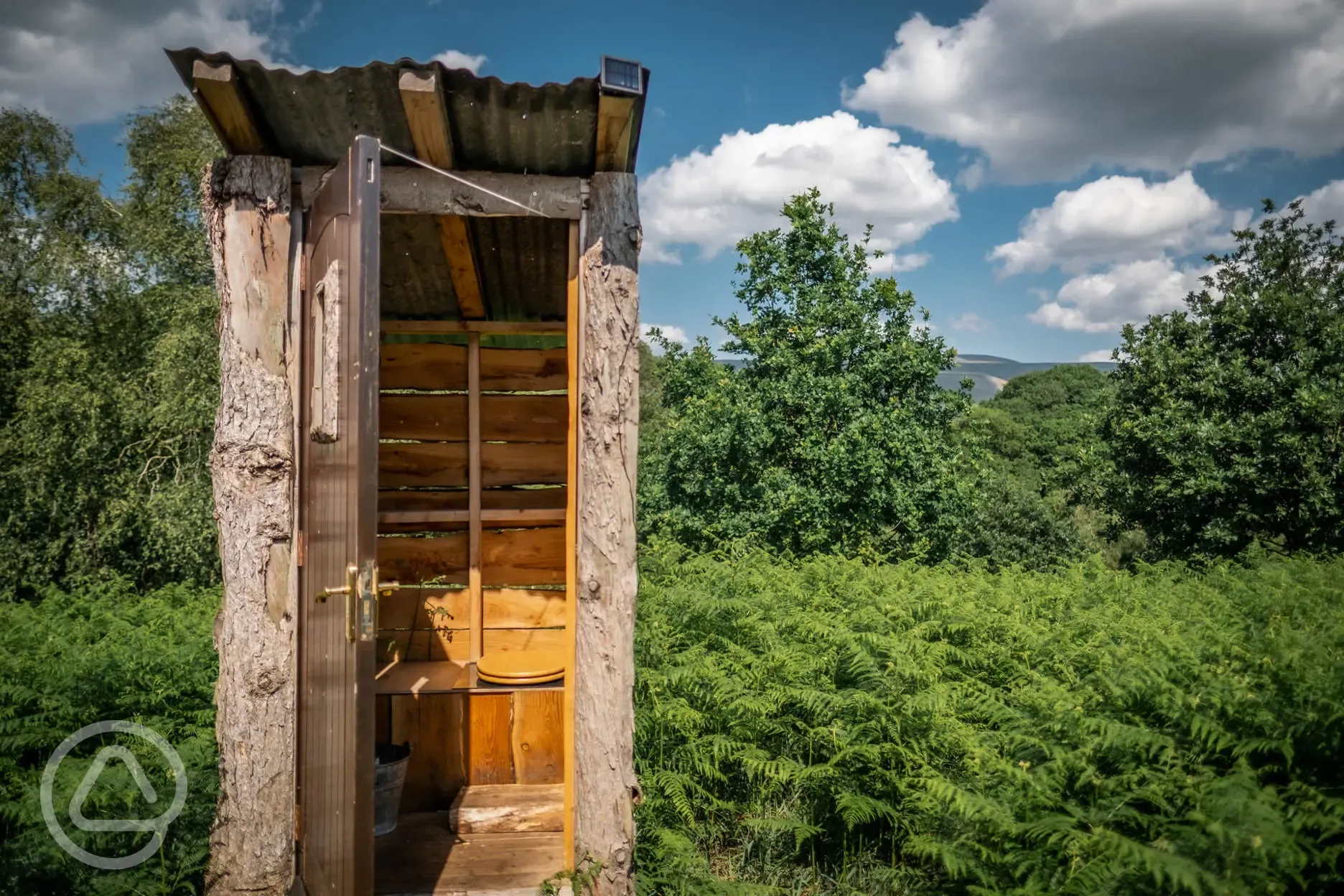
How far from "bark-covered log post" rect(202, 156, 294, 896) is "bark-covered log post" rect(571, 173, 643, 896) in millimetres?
1230

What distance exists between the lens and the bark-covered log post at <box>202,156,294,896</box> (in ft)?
11.0

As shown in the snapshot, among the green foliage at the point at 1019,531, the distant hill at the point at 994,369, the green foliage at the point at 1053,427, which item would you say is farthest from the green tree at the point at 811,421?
the distant hill at the point at 994,369

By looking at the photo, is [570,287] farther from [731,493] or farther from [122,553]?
[122,553]

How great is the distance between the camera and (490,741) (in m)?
4.72

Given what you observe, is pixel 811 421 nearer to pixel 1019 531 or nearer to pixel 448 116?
pixel 1019 531

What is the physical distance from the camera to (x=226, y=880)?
3.37 m

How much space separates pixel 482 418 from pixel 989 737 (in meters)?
3.41

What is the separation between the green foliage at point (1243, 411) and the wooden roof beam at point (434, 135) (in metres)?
13.8

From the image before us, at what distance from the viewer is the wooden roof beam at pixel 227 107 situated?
2.95m

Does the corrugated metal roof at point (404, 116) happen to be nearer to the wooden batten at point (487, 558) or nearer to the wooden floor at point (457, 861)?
the wooden batten at point (487, 558)

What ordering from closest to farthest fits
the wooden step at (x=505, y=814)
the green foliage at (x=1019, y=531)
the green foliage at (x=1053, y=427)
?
the wooden step at (x=505, y=814) < the green foliage at (x=1053, y=427) < the green foliage at (x=1019, y=531)

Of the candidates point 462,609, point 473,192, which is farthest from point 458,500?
point 473,192

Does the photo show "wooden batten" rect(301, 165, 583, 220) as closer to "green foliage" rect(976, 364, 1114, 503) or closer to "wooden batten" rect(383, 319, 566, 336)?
"wooden batten" rect(383, 319, 566, 336)

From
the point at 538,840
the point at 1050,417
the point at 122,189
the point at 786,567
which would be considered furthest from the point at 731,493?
the point at 1050,417
